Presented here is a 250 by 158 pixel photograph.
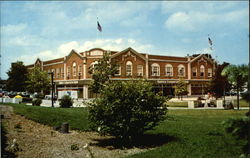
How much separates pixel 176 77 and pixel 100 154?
51078 millimetres

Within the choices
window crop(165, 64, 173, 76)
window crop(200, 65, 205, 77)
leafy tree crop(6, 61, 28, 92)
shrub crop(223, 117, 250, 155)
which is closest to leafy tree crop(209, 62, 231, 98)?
shrub crop(223, 117, 250, 155)

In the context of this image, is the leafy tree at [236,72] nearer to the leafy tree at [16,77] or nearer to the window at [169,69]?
the window at [169,69]

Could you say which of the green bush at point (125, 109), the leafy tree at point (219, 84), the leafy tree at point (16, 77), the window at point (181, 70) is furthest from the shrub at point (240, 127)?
the leafy tree at point (16, 77)

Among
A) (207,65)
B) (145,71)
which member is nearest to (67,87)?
(145,71)

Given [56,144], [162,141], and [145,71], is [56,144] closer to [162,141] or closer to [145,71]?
[162,141]

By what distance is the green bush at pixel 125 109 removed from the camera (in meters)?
7.84

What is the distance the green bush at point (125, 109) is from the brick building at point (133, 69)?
3380cm

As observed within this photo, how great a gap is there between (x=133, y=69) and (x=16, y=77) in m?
29.6

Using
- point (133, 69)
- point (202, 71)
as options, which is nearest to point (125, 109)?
point (133, 69)

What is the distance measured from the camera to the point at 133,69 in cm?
4981

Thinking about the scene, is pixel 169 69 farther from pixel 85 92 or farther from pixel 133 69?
pixel 85 92

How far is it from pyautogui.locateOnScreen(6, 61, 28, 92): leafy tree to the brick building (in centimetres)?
473

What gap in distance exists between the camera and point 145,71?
5144 cm

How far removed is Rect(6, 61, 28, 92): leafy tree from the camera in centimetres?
6034
